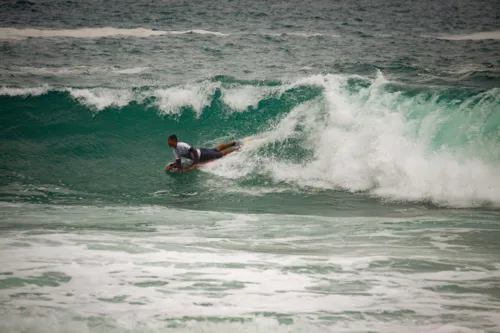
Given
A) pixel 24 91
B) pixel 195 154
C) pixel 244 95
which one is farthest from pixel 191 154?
pixel 24 91

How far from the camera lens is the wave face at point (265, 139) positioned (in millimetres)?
10469

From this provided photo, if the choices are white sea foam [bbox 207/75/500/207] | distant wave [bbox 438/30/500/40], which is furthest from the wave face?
distant wave [bbox 438/30/500/40]

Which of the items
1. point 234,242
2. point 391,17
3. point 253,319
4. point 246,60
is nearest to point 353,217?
point 234,242

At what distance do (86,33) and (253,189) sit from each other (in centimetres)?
2066

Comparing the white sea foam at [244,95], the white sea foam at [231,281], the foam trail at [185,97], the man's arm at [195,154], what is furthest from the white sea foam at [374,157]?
the foam trail at [185,97]

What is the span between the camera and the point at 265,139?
504 inches

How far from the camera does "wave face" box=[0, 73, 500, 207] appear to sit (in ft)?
34.3

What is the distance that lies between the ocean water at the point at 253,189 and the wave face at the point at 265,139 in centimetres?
5

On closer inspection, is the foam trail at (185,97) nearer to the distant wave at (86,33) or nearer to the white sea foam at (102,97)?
the white sea foam at (102,97)

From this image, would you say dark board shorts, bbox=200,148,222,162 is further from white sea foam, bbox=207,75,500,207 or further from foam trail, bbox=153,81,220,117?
foam trail, bbox=153,81,220,117


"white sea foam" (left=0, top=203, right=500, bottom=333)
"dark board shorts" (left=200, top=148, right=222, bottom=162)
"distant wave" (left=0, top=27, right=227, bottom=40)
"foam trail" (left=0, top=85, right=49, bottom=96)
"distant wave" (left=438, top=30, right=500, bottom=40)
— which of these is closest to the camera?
"white sea foam" (left=0, top=203, right=500, bottom=333)

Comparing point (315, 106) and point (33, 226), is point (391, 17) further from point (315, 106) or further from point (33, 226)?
point (33, 226)

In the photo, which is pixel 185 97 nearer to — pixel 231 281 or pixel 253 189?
pixel 253 189

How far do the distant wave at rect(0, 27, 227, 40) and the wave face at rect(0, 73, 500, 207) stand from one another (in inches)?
468
